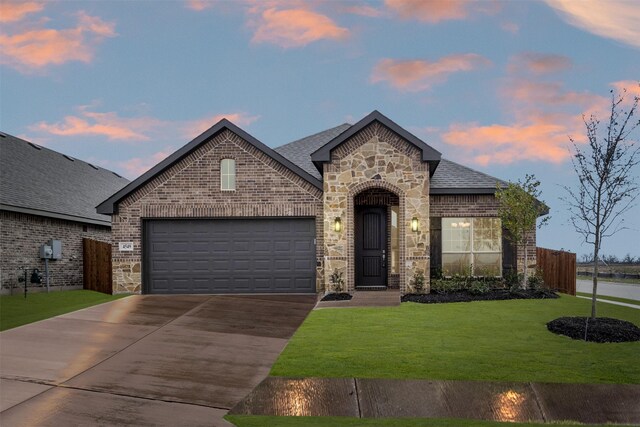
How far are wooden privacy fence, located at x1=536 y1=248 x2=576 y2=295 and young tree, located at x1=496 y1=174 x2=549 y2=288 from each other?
2389 mm

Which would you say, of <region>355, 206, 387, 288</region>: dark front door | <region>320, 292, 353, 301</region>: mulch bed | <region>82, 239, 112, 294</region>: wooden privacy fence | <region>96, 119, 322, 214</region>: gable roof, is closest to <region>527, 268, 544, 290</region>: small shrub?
<region>355, 206, 387, 288</region>: dark front door

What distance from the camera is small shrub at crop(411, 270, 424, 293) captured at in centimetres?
1828

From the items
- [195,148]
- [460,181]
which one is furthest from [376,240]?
[195,148]

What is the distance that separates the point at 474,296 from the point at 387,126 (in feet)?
19.4

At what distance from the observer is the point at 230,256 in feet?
62.8

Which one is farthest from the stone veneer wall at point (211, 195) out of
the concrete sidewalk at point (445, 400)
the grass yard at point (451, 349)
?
the concrete sidewalk at point (445, 400)

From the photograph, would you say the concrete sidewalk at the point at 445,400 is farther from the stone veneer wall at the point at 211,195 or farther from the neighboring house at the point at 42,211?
the neighboring house at the point at 42,211

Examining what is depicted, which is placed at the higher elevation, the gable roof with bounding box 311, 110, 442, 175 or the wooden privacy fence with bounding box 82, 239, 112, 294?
the gable roof with bounding box 311, 110, 442, 175

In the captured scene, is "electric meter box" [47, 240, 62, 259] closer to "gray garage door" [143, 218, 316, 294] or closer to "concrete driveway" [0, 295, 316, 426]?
"gray garage door" [143, 218, 316, 294]

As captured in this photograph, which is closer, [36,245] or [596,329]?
[596,329]

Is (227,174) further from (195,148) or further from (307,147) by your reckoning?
(307,147)

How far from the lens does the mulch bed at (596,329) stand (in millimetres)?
11195

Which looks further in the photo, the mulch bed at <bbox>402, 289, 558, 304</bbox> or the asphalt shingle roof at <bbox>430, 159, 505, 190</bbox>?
the asphalt shingle roof at <bbox>430, 159, 505, 190</bbox>

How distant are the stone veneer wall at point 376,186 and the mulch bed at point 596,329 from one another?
6.40 m
